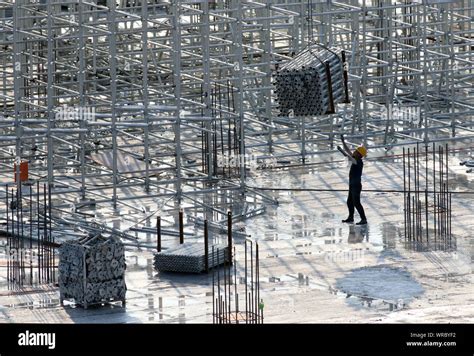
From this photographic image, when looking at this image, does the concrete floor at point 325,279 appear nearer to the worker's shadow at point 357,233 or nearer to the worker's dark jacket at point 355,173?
the worker's shadow at point 357,233

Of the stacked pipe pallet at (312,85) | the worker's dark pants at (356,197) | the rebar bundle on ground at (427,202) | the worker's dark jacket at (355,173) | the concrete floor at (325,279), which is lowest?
the concrete floor at (325,279)

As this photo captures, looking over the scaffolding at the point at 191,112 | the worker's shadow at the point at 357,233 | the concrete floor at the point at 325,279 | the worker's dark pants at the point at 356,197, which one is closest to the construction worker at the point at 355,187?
the worker's dark pants at the point at 356,197

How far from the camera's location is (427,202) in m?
33.8

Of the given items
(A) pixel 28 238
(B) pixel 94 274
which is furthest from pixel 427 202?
(B) pixel 94 274

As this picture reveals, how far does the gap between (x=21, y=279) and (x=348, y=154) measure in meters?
7.51

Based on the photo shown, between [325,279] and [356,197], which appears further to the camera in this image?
[356,197]

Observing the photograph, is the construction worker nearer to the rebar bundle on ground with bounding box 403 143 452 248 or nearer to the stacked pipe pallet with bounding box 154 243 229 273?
the rebar bundle on ground with bounding box 403 143 452 248

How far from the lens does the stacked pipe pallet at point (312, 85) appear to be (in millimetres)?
34062

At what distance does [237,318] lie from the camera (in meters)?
26.1

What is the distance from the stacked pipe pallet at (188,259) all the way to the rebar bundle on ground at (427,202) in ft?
13.8

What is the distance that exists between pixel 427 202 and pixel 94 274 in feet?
28.8

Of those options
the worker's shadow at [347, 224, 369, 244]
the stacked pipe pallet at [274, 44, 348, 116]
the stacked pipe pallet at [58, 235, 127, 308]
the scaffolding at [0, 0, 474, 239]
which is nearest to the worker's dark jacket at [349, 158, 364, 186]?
the worker's shadow at [347, 224, 369, 244]

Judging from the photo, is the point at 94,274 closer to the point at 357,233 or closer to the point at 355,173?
the point at 357,233
